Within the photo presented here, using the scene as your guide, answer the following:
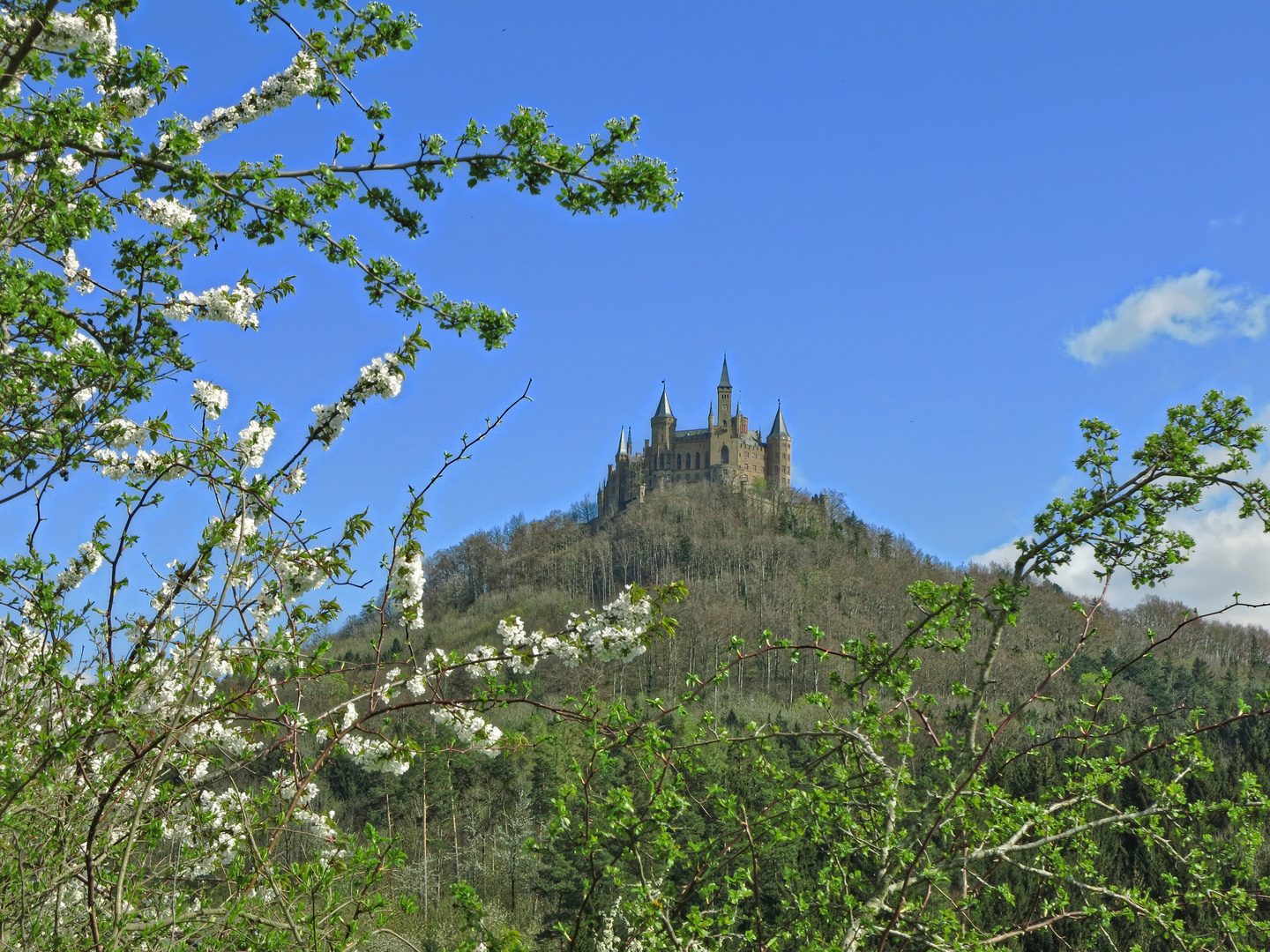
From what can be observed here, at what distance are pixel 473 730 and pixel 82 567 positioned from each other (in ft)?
6.02

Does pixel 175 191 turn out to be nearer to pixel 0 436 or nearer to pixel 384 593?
pixel 0 436

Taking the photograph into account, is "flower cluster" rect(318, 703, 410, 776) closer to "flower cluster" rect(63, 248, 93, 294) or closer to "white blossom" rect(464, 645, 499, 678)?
"white blossom" rect(464, 645, 499, 678)

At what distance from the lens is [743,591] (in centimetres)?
8619

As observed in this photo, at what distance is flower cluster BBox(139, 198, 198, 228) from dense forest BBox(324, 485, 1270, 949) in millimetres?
31138

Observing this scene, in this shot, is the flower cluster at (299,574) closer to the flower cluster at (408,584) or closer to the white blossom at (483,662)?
the flower cluster at (408,584)

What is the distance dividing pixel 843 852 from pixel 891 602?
8454cm

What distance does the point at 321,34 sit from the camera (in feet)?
12.8

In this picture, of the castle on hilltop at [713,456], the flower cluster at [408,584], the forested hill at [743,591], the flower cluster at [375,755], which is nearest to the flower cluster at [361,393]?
the flower cluster at [408,584]

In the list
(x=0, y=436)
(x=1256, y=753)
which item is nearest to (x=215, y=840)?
(x=0, y=436)

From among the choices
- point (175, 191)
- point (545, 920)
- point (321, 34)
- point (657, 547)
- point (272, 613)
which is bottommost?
point (545, 920)

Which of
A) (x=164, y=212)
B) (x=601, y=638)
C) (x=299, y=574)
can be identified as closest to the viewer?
(x=299, y=574)

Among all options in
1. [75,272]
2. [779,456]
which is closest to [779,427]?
[779,456]

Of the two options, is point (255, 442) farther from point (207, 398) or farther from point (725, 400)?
point (725, 400)

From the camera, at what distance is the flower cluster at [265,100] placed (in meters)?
4.05
